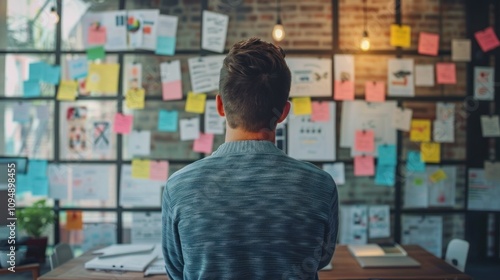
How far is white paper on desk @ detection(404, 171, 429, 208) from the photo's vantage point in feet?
12.7

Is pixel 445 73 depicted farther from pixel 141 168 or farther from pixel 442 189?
pixel 141 168

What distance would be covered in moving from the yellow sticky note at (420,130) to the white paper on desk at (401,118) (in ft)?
0.14

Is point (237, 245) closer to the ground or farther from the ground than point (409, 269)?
farther from the ground


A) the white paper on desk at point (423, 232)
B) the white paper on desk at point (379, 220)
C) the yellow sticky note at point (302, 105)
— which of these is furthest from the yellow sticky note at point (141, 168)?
the white paper on desk at point (423, 232)

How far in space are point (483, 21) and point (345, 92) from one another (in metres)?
1.26

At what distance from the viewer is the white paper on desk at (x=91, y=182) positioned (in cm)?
386

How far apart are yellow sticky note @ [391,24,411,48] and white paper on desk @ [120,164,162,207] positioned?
84.4 inches

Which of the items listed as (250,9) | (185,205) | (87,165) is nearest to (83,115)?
(87,165)

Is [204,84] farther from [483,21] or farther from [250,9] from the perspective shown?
[483,21]

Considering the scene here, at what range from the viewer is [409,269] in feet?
8.15

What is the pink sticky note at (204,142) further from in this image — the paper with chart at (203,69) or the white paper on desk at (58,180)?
the white paper on desk at (58,180)

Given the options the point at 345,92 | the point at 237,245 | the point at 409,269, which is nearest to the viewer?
the point at 237,245

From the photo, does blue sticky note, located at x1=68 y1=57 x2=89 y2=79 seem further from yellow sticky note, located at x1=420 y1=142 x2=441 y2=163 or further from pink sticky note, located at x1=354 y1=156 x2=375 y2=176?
yellow sticky note, located at x1=420 y1=142 x2=441 y2=163

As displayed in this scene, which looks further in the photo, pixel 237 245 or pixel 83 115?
pixel 83 115
